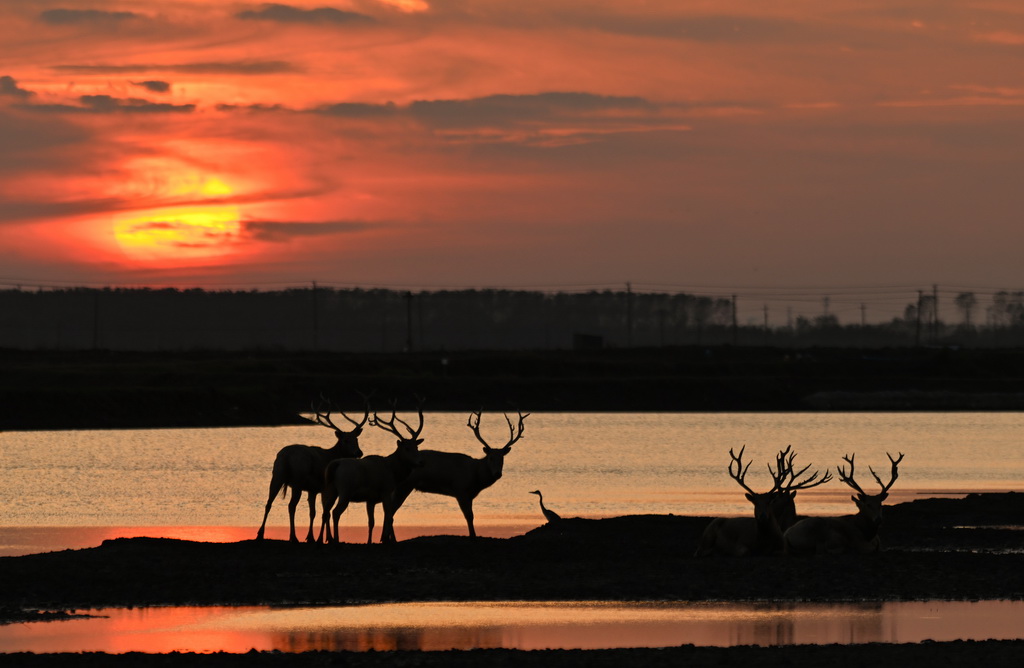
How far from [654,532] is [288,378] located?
2595 inches

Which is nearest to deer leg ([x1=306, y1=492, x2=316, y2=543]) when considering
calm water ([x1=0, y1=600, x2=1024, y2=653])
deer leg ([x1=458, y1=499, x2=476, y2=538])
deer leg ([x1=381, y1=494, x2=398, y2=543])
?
deer leg ([x1=381, y1=494, x2=398, y2=543])

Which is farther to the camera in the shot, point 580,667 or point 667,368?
point 667,368

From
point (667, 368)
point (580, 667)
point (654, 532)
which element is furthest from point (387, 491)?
point (667, 368)

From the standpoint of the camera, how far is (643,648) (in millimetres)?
15633

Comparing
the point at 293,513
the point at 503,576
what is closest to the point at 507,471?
the point at 293,513

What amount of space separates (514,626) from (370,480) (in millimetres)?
6913

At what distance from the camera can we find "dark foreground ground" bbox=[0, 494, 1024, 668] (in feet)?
60.5

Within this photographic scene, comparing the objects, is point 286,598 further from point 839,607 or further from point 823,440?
point 823,440

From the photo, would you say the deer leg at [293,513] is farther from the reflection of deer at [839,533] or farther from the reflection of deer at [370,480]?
the reflection of deer at [839,533]

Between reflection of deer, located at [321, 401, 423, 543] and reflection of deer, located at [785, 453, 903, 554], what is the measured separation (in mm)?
5756

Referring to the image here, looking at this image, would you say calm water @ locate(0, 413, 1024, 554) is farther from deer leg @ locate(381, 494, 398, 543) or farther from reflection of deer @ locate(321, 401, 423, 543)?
reflection of deer @ locate(321, 401, 423, 543)

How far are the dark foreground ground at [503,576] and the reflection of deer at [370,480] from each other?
609 millimetres

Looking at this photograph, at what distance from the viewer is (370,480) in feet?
78.4

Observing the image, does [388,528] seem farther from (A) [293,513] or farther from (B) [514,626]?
(B) [514,626]
